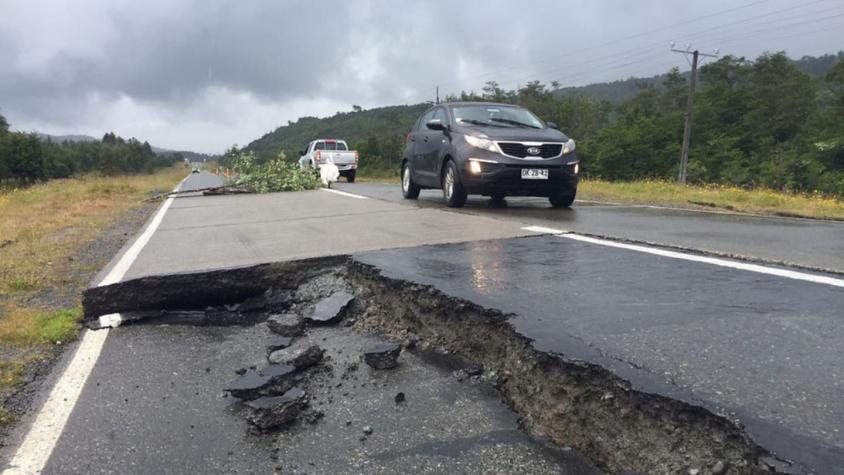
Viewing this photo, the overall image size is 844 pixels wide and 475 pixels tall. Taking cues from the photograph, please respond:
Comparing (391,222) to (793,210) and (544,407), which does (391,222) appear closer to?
(544,407)

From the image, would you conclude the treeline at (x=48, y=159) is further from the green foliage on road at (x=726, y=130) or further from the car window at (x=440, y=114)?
the car window at (x=440, y=114)

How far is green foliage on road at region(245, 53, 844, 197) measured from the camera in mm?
47125

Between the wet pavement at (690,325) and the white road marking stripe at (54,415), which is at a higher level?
the wet pavement at (690,325)

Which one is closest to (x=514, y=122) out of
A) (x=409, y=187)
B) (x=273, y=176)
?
(x=409, y=187)

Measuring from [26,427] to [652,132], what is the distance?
224 feet

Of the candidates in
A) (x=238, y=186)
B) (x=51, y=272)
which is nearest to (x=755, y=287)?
(x=51, y=272)

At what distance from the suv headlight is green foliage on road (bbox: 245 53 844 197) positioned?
106ft

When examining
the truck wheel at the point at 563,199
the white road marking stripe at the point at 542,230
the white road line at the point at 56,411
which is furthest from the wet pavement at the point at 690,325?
the truck wheel at the point at 563,199

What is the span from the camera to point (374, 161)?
6494cm

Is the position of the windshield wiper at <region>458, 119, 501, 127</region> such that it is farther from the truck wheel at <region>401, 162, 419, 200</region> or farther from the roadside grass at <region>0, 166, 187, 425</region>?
the roadside grass at <region>0, 166, 187, 425</region>

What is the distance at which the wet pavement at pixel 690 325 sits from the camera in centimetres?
212

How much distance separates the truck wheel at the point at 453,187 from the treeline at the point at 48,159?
227 ft

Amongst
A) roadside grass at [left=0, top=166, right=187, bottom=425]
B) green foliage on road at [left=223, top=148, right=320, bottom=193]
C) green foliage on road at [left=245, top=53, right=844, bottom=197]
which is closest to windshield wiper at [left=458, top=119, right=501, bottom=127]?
roadside grass at [left=0, top=166, right=187, bottom=425]

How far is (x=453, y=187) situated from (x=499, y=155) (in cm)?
103
